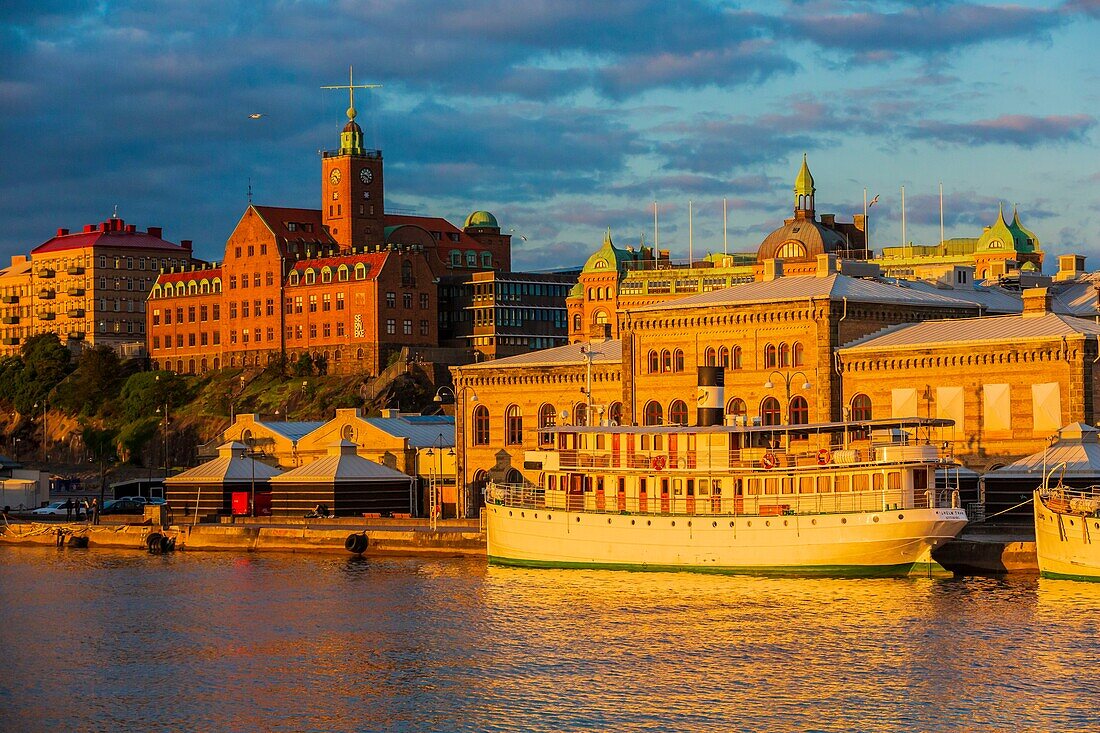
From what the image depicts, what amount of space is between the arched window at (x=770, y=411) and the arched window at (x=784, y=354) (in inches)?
76.7

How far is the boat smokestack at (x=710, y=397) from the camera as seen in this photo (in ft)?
298

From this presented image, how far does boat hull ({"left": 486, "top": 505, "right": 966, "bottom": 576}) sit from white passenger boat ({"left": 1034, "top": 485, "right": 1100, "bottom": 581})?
3.90 metres

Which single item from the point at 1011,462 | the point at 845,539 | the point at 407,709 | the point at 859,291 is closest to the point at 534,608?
the point at 845,539

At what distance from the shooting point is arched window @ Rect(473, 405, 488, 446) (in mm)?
120250

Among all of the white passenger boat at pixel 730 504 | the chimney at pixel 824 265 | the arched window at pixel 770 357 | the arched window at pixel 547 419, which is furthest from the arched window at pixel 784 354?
the arched window at pixel 547 419

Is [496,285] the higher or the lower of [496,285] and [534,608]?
the higher

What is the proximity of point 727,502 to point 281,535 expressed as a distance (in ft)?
99.6

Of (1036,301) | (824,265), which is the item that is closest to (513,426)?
(824,265)

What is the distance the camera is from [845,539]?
82812mm

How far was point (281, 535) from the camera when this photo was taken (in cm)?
10725

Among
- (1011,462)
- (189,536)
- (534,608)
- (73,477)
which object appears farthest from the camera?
(73,477)

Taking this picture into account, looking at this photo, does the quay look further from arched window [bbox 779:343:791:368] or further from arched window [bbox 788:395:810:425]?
arched window [bbox 779:343:791:368]

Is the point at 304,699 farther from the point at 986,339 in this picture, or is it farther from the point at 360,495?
the point at 360,495

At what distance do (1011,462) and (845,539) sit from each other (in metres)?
14.7
